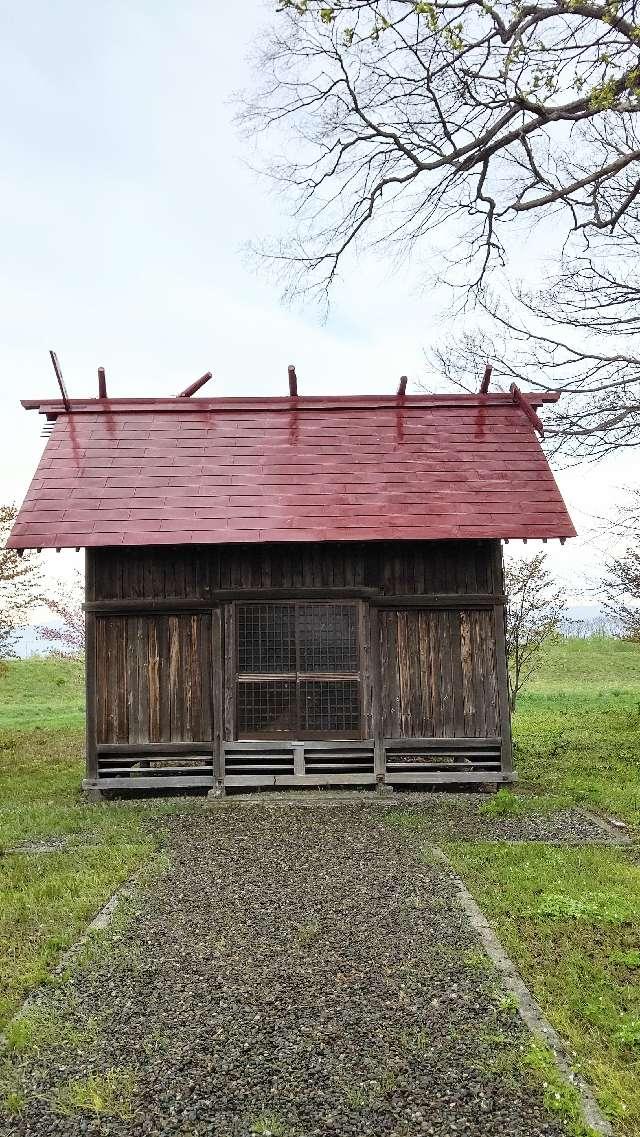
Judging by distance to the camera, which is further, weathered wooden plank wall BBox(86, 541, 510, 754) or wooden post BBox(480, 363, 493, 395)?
wooden post BBox(480, 363, 493, 395)

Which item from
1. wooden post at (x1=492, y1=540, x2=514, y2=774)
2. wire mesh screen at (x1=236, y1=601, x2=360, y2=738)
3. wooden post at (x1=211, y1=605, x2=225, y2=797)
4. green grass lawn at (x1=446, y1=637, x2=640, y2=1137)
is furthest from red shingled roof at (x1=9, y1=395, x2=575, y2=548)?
green grass lawn at (x1=446, y1=637, x2=640, y2=1137)

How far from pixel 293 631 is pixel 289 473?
2.57 metres

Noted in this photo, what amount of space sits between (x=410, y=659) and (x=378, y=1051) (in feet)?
24.7

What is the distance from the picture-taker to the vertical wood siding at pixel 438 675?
11711mm

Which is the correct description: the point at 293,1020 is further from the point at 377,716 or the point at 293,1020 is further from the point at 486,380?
the point at 486,380

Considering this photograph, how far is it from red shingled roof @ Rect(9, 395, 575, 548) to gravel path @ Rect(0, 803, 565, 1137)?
5260 millimetres

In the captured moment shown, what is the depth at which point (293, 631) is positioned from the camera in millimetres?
11820

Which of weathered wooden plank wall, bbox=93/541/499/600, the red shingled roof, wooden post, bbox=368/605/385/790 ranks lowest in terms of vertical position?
wooden post, bbox=368/605/385/790

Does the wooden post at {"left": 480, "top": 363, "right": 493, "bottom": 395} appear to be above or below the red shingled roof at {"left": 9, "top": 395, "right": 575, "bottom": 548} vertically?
above

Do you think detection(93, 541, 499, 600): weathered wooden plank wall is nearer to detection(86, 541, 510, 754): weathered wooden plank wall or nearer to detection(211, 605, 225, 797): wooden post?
detection(86, 541, 510, 754): weathered wooden plank wall

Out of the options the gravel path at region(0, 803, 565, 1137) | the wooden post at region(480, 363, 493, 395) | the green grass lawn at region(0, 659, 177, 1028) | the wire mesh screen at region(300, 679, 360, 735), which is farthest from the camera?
the wooden post at region(480, 363, 493, 395)

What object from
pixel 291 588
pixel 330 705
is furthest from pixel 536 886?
pixel 291 588

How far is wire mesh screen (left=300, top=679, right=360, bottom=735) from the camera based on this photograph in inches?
462

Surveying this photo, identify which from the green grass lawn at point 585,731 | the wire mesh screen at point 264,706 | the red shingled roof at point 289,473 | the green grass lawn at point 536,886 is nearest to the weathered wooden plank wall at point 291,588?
the wire mesh screen at point 264,706
